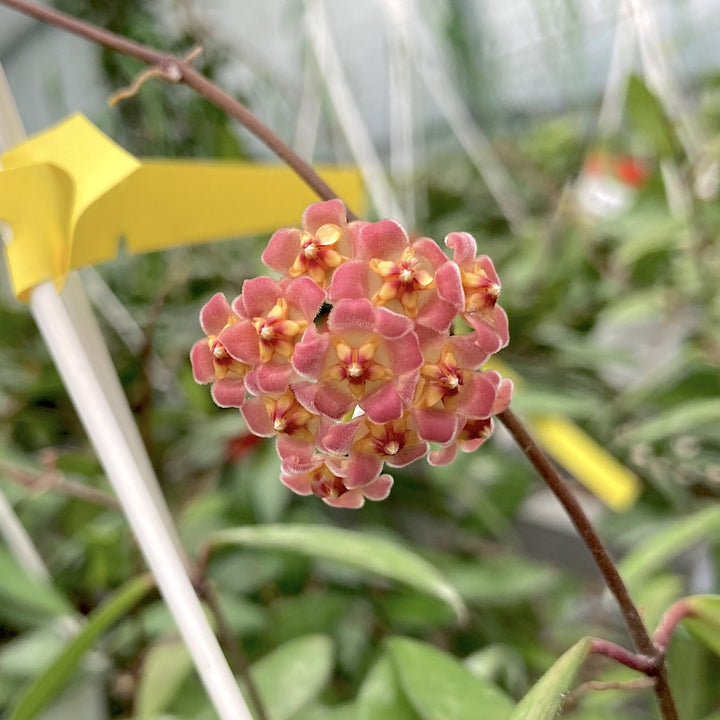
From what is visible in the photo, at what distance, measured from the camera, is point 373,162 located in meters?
0.81

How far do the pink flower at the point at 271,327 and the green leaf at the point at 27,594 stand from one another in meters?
0.35

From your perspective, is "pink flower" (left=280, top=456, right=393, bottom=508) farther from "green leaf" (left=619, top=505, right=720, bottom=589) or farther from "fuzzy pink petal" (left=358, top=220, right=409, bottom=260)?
"green leaf" (left=619, top=505, right=720, bottom=589)

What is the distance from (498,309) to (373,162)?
602 millimetres

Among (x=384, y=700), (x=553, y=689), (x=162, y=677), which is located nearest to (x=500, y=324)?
(x=553, y=689)

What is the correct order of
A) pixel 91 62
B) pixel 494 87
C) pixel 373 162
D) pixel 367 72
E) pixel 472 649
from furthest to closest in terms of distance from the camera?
pixel 367 72
pixel 494 87
pixel 91 62
pixel 373 162
pixel 472 649

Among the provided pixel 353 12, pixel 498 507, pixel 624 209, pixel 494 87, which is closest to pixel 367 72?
pixel 353 12

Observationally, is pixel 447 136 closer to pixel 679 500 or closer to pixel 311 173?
pixel 679 500

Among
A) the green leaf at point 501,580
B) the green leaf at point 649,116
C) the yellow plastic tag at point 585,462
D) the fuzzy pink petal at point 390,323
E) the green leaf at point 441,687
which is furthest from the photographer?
the green leaf at point 649,116

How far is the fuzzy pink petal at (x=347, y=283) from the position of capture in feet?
0.72

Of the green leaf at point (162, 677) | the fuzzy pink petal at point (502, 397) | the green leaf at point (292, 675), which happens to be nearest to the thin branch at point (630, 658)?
the fuzzy pink petal at point (502, 397)

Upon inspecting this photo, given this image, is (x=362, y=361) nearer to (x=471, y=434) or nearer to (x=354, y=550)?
(x=471, y=434)

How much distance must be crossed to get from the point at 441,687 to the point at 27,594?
30 centimetres

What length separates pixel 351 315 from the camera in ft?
0.71

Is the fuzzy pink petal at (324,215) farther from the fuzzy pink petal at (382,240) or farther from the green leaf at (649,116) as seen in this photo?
the green leaf at (649,116)
